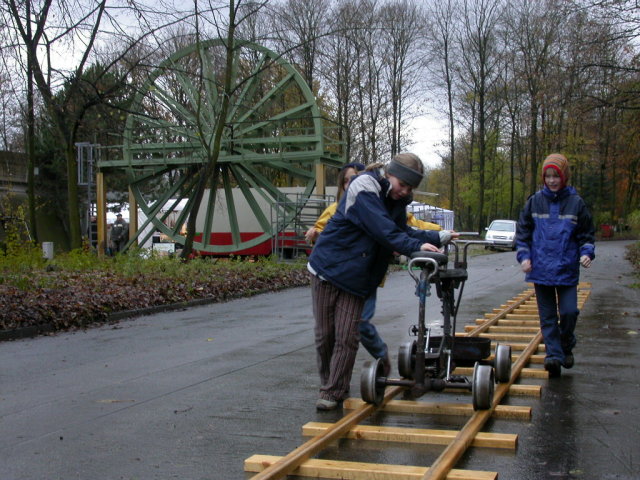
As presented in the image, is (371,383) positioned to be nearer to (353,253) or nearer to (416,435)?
(416,435)

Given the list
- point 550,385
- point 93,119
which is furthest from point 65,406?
point 93,119

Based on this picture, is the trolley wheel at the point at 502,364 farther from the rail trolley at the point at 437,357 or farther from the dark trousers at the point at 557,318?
the dark trousers at the point at 557,318

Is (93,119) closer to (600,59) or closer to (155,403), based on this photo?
(600,59)

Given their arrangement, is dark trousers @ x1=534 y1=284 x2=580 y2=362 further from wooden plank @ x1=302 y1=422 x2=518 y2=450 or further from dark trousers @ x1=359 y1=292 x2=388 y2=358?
wooden plank @ x1=302 y1=422 x2=518 y2=450

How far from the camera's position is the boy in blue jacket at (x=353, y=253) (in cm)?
546

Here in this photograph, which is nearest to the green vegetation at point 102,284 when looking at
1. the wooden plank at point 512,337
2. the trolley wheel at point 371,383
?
the wooden plank at point 512,337

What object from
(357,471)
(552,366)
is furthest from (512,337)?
(357,471)

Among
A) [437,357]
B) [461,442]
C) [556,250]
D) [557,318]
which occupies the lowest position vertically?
[461,442]

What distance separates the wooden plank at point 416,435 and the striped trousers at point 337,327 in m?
0.61

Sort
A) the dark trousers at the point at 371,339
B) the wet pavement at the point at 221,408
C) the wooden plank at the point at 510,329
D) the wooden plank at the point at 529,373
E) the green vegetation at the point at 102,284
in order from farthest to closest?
the green vegetation at the point at 102,284, the wooden plank at the point at 510,329, the wooden plank at the point at 529,373, the dark trousers at the point at 371,339, the wet pavement at the point at 221,408

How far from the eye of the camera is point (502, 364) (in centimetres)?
617

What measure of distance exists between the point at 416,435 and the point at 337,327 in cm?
110

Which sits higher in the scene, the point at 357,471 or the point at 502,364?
the point at 502,364

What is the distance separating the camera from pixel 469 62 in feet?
172
